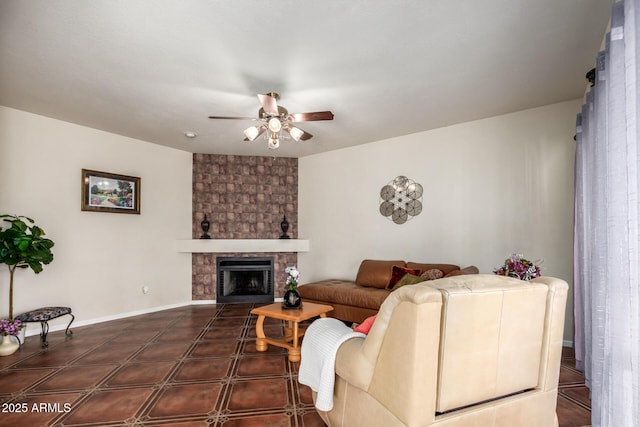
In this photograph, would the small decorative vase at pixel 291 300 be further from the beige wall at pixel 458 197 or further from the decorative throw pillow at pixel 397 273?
the beige wall at pixel 458 197

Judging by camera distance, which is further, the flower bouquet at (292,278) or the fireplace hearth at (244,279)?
the fireplace hearth at (244,279)

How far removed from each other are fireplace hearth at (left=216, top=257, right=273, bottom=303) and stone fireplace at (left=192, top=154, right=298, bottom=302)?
79 millimetres

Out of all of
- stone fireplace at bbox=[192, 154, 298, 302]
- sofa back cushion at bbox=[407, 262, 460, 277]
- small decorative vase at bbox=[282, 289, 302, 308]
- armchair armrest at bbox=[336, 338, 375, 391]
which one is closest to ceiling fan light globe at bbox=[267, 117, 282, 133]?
small decorative vase at bbox=[282, 289, 302, 308]

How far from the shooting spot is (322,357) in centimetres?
192

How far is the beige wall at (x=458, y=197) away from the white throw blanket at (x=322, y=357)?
2.98m

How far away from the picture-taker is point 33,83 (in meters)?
3.25

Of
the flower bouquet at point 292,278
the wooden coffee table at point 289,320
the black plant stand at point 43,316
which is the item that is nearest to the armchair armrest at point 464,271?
the wooden coffee table at point 289,320

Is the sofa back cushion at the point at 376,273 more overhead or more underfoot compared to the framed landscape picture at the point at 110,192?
more underfoot

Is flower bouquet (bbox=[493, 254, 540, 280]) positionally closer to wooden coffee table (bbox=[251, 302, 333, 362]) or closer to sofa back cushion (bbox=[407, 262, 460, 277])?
sofa back cushion (bbox=[407, 262, 460, 277])

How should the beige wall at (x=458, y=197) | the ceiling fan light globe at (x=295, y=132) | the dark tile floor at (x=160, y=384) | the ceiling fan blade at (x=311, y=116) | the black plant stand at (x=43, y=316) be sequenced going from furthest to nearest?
1. the beige wall at (x=458, y=197)
2. the black plant stand at (x=43, y=316)
3. the ceiling fan light globe at (x=295, y=132)
4. the ceiling fan blade at (x=311, y=116)
5. the dark tile floor at (x=160, y=384)

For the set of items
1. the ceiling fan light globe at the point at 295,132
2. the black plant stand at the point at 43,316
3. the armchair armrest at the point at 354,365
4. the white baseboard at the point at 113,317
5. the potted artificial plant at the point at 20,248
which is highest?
the ceiling fan light globe at the point at 295,132

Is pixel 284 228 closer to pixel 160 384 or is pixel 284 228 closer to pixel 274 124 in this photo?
pixel 274 124

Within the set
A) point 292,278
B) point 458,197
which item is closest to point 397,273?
point 458,197

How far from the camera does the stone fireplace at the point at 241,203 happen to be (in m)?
5.99
